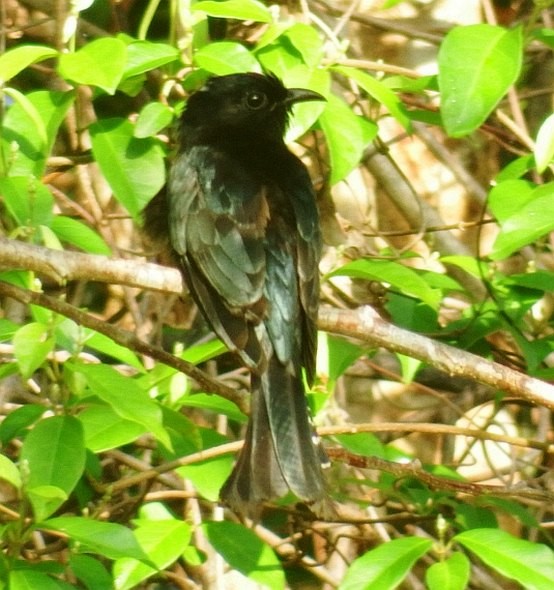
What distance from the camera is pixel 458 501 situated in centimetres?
350

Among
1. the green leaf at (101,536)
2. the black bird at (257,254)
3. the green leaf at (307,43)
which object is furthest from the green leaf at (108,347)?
the green leaf at (307,43)

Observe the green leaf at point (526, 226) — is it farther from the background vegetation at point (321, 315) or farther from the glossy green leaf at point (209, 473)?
the glossy green leaf at point (209, 473)

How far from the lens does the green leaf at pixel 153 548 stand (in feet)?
8.51

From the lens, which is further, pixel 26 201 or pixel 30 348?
pixel 26 201

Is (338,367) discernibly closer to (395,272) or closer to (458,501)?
(395,272)

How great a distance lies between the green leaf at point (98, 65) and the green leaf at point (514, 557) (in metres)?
1.35

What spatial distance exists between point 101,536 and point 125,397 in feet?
1.00

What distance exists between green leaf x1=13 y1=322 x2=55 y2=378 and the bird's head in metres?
1.51

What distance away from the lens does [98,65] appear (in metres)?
2.85

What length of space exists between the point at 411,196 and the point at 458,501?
1614 mm

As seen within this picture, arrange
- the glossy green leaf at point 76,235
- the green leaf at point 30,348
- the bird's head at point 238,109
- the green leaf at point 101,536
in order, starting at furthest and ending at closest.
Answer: the bird's head at point 238,109 < the glossy green leaf at point 76,235 < the green leaf at point 30,348 < the green leaf at point 101,536

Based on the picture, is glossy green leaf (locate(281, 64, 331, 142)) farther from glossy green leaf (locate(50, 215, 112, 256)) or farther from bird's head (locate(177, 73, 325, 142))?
bird's head (locate(177, 73, 325, 142))

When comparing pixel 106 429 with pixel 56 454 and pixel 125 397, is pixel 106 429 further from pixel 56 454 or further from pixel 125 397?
pixel 125 397

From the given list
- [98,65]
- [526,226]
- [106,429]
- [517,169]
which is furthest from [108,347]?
[517,169]
